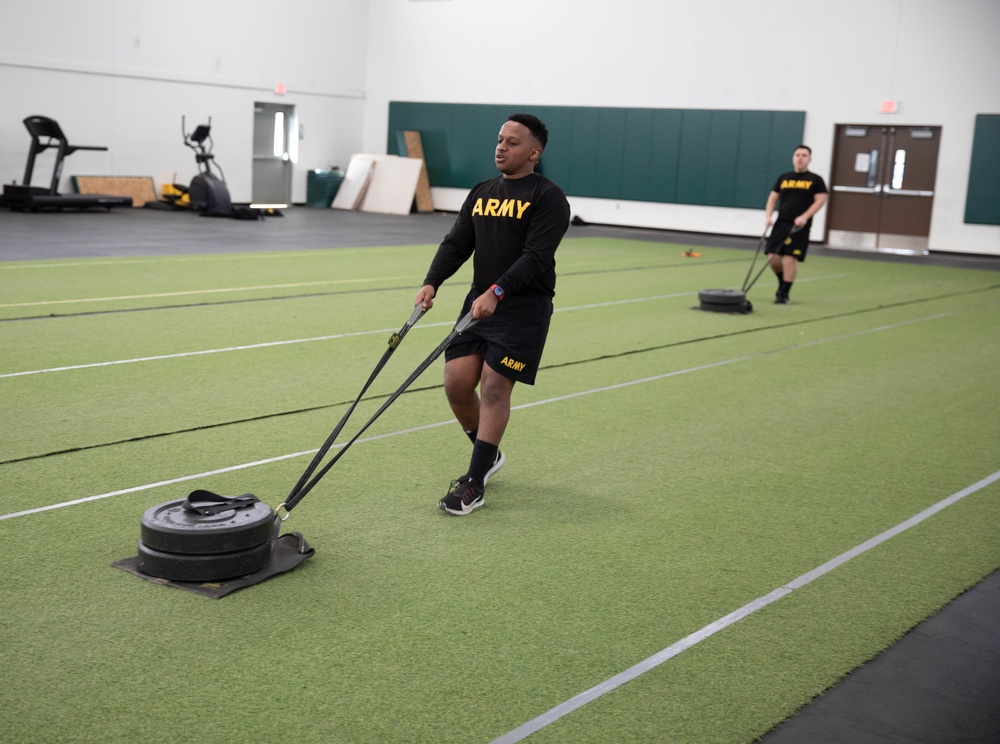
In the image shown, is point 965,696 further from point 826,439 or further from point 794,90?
point 794,90

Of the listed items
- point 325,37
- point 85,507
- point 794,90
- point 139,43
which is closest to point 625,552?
point 85,507

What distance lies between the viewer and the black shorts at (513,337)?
452 centimetres

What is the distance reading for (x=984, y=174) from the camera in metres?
20.0

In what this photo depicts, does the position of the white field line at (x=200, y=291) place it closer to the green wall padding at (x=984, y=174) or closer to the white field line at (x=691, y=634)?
the white field line at (x=691, y=634)

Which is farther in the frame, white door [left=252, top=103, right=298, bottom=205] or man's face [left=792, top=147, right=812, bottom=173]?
white door [left=252, top=103, right=298, bottom=205]

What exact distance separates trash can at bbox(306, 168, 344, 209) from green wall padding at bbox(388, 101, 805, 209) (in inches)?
97.0

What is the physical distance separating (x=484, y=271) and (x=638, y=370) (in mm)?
3564

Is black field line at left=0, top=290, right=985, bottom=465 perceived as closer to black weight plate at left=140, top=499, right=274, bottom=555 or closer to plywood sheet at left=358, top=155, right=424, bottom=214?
black weight plate at left=140, top=499, right=274, bottom=555

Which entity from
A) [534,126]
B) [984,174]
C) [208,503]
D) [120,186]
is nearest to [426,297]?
[534,126]

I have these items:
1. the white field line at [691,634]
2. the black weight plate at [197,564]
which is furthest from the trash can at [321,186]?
the black weight plate at [197,564]

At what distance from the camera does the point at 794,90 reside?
21.6 metres

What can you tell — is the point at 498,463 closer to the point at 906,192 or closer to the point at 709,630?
the point at 709,630

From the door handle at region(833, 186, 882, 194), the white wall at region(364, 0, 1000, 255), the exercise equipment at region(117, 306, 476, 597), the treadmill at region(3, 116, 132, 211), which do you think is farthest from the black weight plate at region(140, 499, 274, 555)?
the door handle at region(833, 186, 882, 194)

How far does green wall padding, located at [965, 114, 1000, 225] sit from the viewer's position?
1975cm
